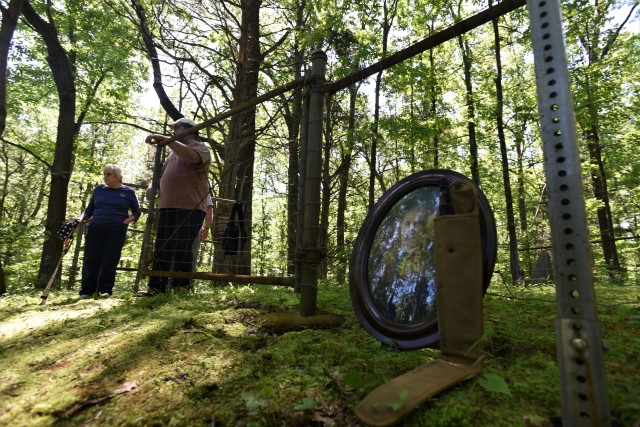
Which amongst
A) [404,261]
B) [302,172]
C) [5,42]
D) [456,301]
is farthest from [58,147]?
[456,301]

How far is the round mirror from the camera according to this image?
5.33 feet

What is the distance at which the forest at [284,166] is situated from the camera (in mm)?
1335

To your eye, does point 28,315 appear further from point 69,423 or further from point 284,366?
point 284,366

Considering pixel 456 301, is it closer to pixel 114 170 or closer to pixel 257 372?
pixel 257 372

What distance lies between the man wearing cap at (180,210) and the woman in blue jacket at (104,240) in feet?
2.37

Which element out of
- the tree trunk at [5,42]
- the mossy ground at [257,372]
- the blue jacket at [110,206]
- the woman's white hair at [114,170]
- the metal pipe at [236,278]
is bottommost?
the mossy ground at [257,372]

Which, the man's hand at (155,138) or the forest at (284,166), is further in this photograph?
the man's hand at (155,138)

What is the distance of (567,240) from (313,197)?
1.69 metres

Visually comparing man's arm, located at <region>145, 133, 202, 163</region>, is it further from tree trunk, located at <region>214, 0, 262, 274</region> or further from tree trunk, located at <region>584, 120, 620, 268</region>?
tree trunk, located at <region>584, 120, 620, 268</region>

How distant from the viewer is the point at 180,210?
12.4 ft

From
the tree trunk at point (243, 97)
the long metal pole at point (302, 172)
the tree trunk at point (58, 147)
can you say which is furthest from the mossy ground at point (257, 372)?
the tree trunk at point (58, 147)

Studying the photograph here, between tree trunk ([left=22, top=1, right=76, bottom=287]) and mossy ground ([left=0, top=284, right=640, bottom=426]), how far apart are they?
7.06 m

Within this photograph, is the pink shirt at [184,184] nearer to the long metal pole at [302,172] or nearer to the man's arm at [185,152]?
the man's arm at [185,152]

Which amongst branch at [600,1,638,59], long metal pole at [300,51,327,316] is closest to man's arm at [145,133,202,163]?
long metal pole at [300,51,327,316]
